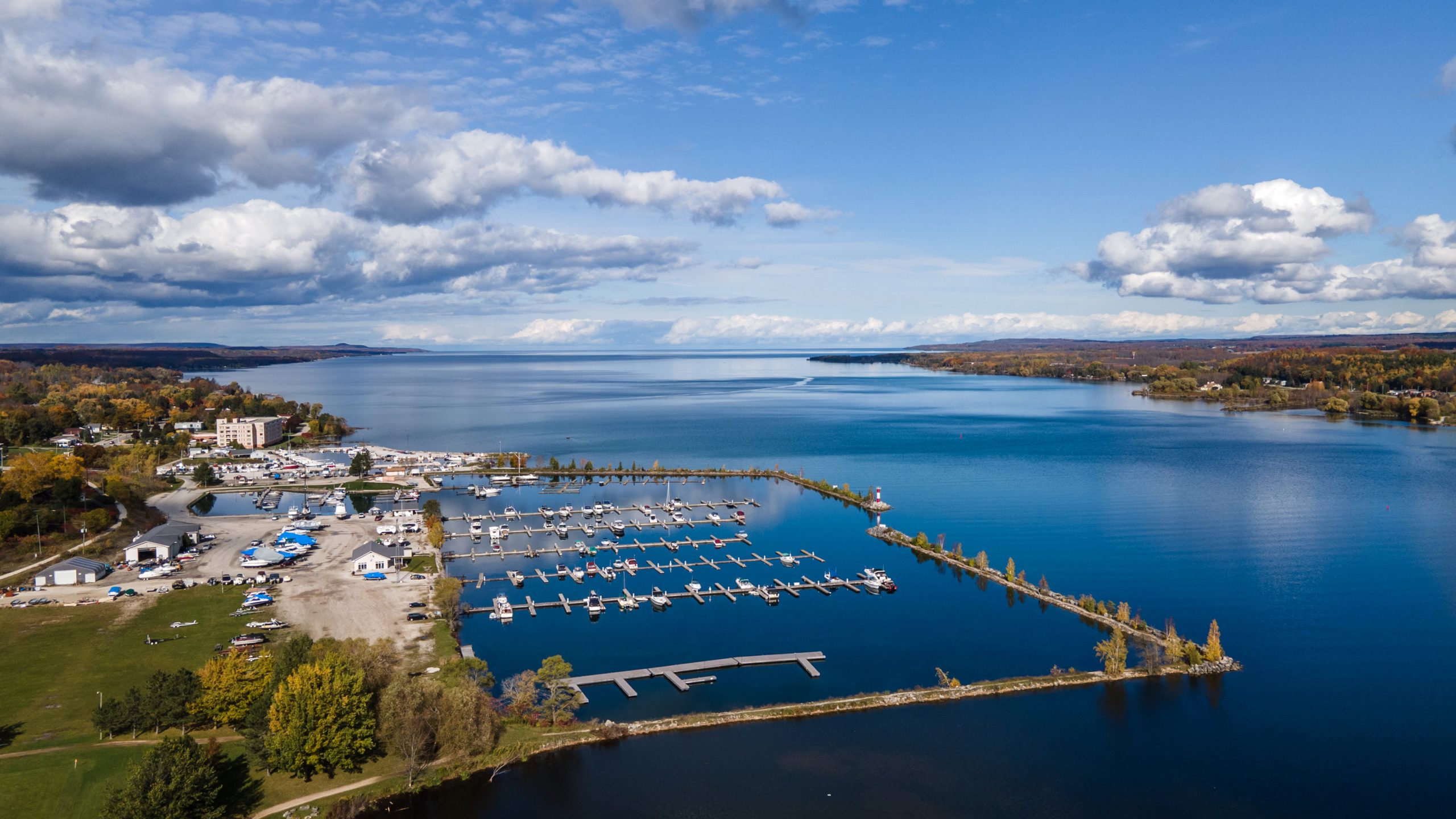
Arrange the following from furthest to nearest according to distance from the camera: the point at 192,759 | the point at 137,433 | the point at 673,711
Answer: the point at 137,433 < the point at 673,711 < the point at 192,759

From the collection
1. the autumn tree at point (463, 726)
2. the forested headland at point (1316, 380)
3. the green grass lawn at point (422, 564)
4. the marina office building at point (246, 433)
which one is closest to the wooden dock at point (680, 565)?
the green grass lawn at point (422, 564)

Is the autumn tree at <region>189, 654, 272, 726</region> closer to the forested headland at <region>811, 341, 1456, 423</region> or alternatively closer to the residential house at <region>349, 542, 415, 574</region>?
the residential house at <region>349, 542, 415, 574</region>

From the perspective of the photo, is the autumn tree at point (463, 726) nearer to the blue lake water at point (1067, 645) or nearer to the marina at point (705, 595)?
the blue lake water at point (1067, 645)

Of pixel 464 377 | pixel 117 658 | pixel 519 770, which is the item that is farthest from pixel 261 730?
pixel 464 377

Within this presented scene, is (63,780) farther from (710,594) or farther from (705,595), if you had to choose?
(710,594)

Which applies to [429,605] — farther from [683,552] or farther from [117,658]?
[683,552]

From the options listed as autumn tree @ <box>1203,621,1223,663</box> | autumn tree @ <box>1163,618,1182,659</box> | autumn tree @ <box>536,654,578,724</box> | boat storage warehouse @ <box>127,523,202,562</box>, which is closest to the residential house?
boat storage warehouse @ <box>127,523,202,562</box>
